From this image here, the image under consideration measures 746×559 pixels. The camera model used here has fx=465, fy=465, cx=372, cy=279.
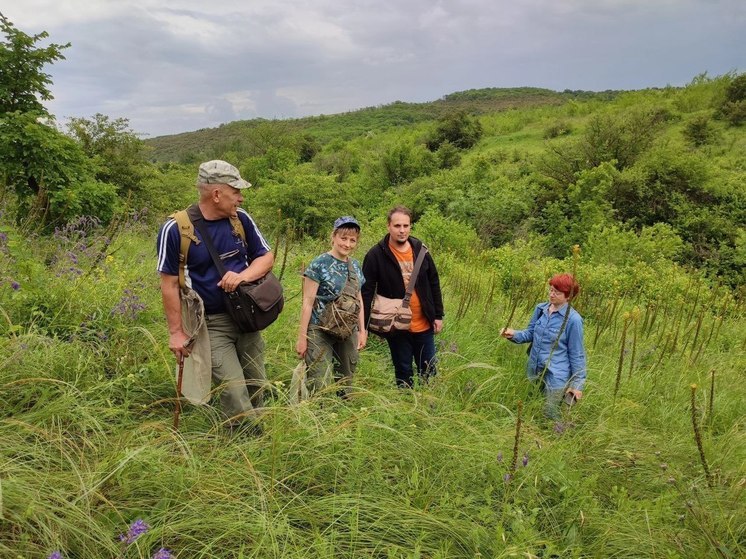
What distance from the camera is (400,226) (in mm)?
3338

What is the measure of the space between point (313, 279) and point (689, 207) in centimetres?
1452

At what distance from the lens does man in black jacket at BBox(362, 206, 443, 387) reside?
3416 millimetres

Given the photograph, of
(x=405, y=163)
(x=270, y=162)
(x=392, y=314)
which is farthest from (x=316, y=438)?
(x=270, y=162)

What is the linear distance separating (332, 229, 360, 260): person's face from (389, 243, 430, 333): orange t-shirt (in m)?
0.56

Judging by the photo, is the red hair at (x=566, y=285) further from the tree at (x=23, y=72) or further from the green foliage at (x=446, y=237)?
the green foliage at (x=446, y=237)

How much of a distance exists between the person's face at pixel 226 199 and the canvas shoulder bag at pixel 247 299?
0.38ft

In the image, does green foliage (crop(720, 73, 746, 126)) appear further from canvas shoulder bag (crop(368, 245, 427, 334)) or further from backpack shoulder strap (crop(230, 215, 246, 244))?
backpack shoulder strap (crop(230, 215, 246, 244))

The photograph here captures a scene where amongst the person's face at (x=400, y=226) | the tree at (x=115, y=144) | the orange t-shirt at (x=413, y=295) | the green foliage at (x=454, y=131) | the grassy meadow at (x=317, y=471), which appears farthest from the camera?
the green foliage at (x=454, y=131)

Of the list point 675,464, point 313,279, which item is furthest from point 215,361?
point 675,464

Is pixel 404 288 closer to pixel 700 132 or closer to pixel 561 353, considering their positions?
pixel 561 353

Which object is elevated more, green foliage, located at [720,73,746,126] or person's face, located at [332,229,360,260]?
green foliage, located at [720,73,746,126]

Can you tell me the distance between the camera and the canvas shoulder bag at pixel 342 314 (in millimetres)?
2908

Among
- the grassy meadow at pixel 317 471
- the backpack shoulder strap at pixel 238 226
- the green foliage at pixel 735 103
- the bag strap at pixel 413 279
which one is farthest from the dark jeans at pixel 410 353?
the green foliage at pixel 735 103

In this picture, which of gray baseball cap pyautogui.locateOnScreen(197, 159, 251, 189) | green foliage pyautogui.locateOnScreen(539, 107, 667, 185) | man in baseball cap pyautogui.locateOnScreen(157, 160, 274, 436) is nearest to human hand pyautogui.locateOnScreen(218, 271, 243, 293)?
man in baseball cap pyautogui.locateOnScreen(157, 160, 274, 436)
